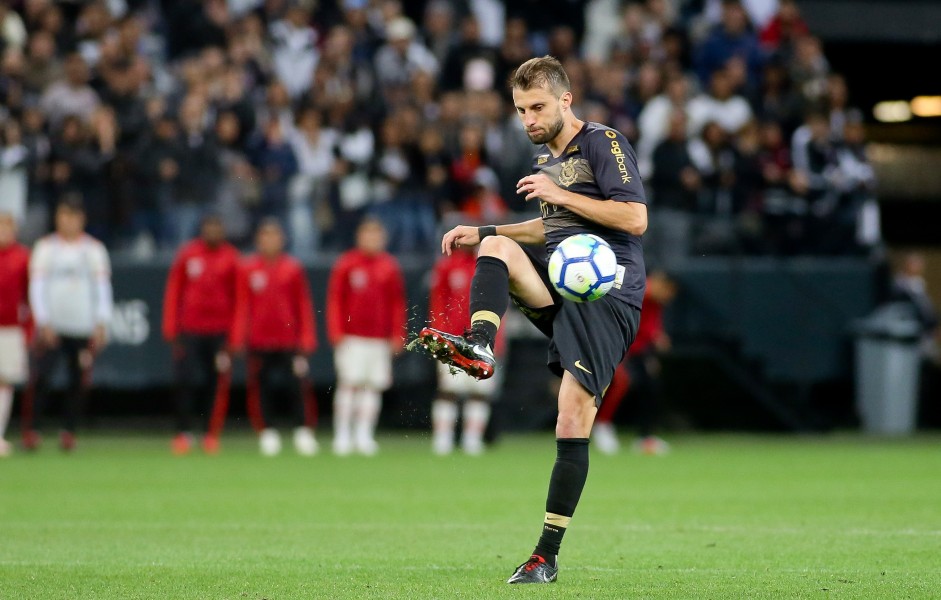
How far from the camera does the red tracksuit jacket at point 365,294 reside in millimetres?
16938

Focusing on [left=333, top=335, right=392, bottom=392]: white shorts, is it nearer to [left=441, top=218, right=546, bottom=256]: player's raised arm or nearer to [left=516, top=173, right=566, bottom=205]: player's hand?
[left=441, top=218, right=546, bottom=256]: player's raised arm

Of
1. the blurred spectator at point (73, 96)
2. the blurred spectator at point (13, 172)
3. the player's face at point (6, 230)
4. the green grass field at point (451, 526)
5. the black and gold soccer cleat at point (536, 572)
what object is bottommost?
the green grass field at point (451, 526)

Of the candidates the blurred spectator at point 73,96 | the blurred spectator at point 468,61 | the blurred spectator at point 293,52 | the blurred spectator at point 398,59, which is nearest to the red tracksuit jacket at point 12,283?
the blurred spectator at point 73,96

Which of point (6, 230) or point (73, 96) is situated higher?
point (73, 96)

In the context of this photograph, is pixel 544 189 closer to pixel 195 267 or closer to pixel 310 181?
pixel 195 267

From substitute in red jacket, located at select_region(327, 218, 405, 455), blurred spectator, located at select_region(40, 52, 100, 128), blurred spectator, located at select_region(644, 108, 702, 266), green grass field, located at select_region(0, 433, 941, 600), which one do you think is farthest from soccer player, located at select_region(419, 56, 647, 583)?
blurred spectator, located at select_region(40, 52, 100, 128)

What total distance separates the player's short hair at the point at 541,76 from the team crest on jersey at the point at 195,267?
9.95 meters

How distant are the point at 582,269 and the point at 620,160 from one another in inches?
22.3

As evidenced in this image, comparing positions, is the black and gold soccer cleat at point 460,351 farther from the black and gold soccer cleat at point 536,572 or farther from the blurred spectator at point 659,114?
the blurred spectator at point 659,114

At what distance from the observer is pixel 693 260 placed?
19.5 meters

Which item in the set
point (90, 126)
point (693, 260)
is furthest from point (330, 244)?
point (693, 260)

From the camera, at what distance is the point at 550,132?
695cm

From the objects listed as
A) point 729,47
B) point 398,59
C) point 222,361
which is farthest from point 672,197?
point 222,361

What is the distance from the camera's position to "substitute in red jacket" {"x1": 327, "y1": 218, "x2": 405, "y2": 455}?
16.9 meters
